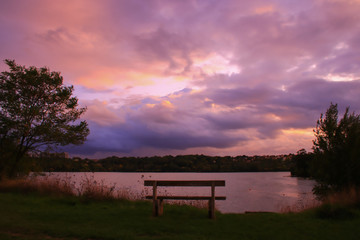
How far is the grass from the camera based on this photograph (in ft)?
23.6

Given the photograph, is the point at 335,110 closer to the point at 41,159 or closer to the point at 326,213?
the point at 326,213

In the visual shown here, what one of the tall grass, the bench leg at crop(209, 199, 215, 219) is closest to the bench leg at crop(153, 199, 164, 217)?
the bench leg at crop(209, 199, 215, 219)

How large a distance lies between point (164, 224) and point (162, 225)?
150mm

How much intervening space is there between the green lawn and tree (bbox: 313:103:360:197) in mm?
8448

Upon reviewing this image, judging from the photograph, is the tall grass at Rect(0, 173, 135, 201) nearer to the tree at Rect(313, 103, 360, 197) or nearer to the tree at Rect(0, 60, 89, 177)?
the tree at Rect(0, 60, 89, 177)

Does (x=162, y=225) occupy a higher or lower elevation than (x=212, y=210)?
lower

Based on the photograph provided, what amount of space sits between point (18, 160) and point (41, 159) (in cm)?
155

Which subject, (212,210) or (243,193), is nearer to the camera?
(212,210)

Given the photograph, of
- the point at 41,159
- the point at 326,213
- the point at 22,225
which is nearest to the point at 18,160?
the point at 41,159

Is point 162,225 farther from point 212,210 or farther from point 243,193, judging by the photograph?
point 243,193

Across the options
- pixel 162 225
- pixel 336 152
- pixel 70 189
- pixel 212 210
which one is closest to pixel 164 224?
pixel 162 225

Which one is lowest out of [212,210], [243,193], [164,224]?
[243,193]

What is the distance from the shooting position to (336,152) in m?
19.3

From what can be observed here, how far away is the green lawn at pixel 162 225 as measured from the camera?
718cm
